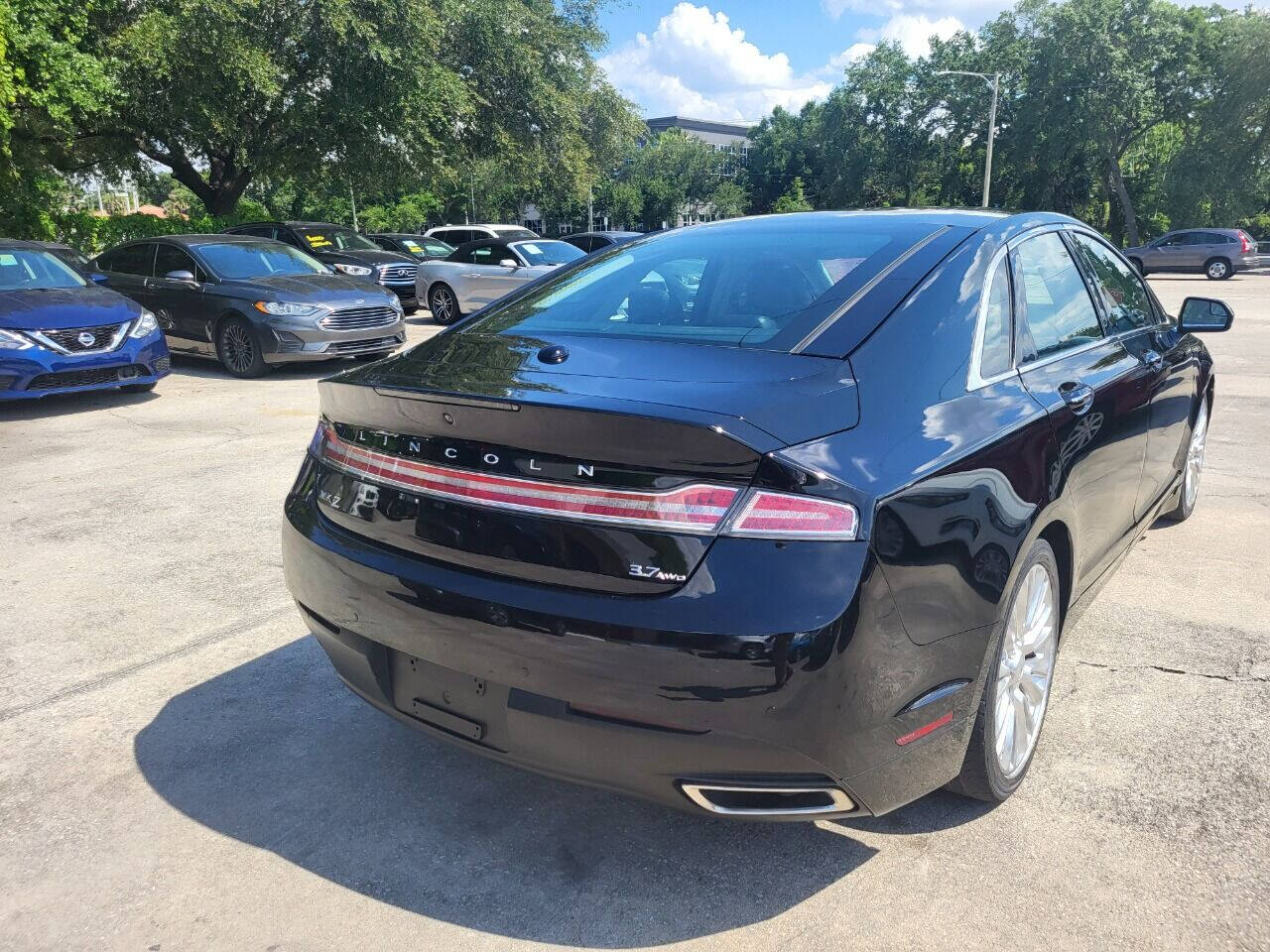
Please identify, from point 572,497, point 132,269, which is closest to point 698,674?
point 572,497

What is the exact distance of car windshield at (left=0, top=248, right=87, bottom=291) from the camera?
9062 millimetres

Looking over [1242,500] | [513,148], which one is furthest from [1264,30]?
[1242,500]

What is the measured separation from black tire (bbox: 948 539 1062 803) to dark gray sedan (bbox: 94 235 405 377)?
930 centimetres

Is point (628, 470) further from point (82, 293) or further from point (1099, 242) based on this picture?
point (82, 293)

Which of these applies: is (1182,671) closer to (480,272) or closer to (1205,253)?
(480,272)

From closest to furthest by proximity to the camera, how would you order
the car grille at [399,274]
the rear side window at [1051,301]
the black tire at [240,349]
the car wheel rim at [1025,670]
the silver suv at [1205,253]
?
the car wheel rim at [1025,670]
the rear side window at [1051,301]
the black tire at [240,349]
the car grille at [399,274]
the silver suv at [1205,253]

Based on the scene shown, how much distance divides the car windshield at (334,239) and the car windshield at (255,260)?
4796 millimetres

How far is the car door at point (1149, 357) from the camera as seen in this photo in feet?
11.9

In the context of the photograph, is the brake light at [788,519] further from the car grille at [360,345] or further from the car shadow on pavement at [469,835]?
the car grille at [360,345]

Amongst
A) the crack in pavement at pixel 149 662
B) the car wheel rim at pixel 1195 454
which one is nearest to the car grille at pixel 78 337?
the crack in pavement at pixel 149 662

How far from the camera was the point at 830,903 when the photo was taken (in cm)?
229

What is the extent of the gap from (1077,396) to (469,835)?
2163 mm

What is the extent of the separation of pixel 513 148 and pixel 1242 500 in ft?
68.5

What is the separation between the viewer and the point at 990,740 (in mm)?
2436
